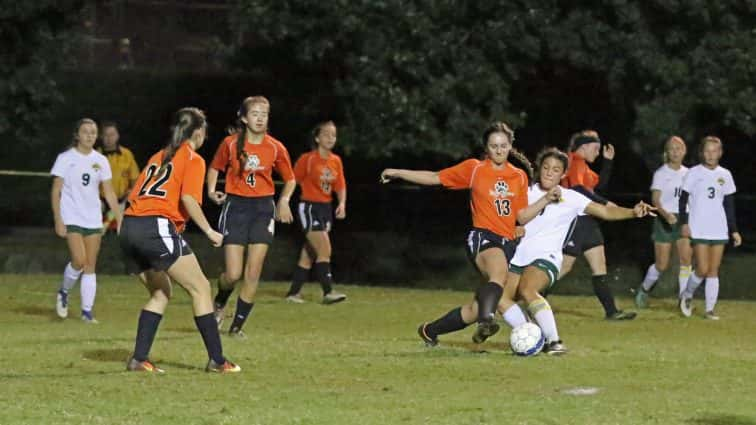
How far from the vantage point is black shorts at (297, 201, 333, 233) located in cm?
2114

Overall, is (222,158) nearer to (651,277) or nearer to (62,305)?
(62,305)

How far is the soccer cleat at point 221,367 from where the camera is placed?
12.6 metres

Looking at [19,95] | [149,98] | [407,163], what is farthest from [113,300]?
[149,98]

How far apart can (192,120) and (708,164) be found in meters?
8.41

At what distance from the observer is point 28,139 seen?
95.1ft

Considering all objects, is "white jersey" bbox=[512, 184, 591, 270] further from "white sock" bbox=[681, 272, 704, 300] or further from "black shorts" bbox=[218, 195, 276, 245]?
"white sock" bbox=[681, 272, 704, 300]

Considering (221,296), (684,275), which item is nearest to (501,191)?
(221,296)

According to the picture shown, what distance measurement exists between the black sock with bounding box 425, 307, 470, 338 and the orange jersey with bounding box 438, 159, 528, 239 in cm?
77

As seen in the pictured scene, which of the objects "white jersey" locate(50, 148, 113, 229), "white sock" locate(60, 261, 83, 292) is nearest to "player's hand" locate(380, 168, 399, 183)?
"white jersey" locate(50, 148, 113, 229)

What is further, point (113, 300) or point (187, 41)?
point (187, 41)

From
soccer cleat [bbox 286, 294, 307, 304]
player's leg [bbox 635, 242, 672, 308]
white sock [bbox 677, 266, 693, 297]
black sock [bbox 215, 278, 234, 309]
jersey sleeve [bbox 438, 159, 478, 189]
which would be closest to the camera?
jersey sleeve [bbox 438, 159, 478, 189]

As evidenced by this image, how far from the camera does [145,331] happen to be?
493 inches

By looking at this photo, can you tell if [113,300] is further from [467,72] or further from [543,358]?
[543,358]

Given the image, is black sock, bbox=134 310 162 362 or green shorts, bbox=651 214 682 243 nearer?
black sock, bbox=134 310 162 362
